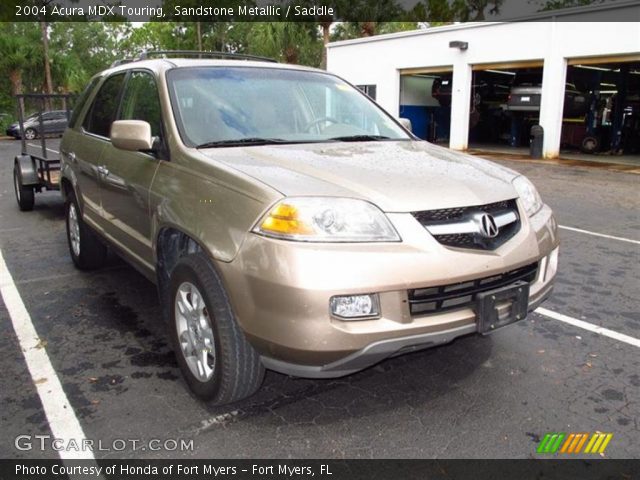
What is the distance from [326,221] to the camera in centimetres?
246

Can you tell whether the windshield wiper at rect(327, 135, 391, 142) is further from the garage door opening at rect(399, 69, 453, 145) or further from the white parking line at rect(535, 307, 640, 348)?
the garage door opening at rect(399, 69, 453, 145)

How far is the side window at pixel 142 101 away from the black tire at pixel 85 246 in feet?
4.19

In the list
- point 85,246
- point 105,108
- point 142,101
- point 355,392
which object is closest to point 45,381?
point 355,392

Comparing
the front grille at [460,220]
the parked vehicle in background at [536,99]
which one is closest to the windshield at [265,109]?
the front grille at [460,220]

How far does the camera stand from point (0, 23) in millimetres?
36219

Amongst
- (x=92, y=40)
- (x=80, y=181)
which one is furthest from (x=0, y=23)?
(x=80, y=181)

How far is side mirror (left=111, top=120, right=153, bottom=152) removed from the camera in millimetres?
3125

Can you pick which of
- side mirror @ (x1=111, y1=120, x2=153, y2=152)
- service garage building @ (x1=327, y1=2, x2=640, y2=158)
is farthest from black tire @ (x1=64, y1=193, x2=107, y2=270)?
service garage building @ (x1=327, y1=2, x2=640, y2=158)

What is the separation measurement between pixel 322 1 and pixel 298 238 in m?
32.7

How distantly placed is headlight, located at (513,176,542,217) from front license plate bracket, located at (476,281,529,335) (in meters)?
0.48

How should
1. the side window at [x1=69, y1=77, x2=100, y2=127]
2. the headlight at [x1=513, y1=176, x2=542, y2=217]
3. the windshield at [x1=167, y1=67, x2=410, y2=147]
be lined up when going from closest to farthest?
the headlight at [x1=513, y1=176, x2=542, y2=217], the windshield at [x1=167, y1=67, x2=410, y2=147], the side window at [x1=69, y1=77, x2=100, y2=127]

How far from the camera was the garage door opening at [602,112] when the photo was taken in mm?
18312

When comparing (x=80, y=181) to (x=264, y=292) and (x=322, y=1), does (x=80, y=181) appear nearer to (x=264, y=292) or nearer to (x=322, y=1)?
(x=264, y=292)

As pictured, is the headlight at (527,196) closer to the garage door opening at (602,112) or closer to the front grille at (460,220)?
the front grille at (460,220)
